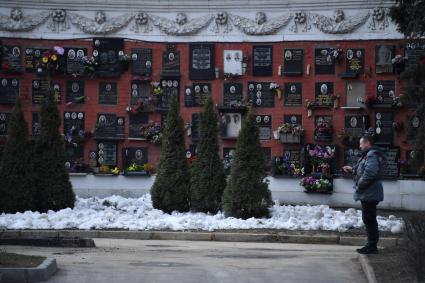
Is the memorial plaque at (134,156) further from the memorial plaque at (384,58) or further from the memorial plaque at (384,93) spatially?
the memorial plaque at (384,58)

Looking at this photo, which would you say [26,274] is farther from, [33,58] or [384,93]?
[384,93]

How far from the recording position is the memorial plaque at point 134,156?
2486 centimetres

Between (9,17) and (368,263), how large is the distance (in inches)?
641

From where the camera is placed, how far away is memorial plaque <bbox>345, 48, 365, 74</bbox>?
23.9 m

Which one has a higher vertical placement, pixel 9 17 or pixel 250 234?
pixel 9 17

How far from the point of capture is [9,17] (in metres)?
24.9

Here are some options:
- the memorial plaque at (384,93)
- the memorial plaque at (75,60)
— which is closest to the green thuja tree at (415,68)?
the memorial plaque at (384,93)

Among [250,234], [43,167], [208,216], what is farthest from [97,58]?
[250,234]

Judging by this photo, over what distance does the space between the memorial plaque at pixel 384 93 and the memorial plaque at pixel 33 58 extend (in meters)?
10.2

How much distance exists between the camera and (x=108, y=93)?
24906mm

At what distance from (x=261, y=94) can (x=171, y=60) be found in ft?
9.79

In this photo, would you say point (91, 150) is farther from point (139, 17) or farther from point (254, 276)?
point (254, 276)

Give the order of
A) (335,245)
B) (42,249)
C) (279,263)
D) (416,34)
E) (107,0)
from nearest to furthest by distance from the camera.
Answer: (279,263), (42,249), (335,245), (416,34), (107,0)

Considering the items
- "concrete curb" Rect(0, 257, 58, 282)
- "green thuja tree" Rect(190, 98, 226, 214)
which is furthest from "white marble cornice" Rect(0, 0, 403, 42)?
"concrete curb" Rect(0, 257, 58, 282)
